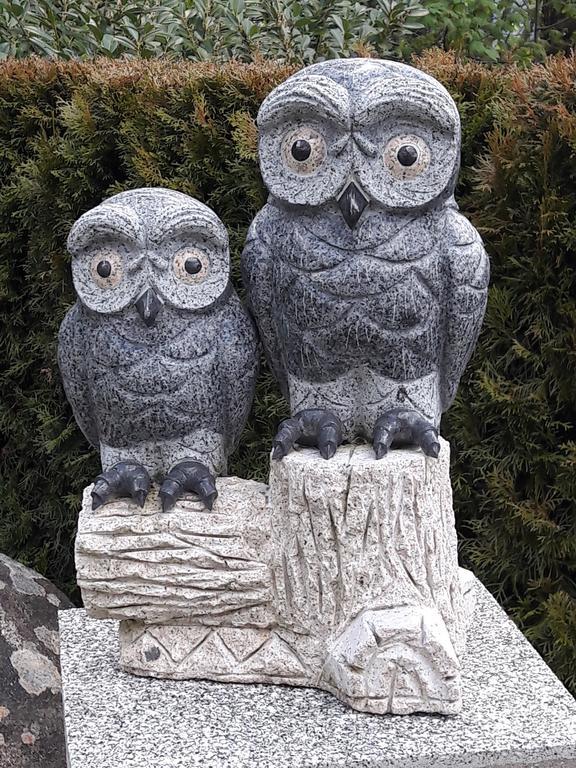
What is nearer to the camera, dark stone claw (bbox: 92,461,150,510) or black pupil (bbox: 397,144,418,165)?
black pupil (bbox: 397,144,418,165)

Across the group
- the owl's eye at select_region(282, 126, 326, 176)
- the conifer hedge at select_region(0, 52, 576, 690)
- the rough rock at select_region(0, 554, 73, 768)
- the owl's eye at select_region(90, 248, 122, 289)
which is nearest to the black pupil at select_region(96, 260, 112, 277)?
the owl's eye at select_region(90, 248, 122, 289)

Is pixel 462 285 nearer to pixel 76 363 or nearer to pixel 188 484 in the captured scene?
pixel 188 484

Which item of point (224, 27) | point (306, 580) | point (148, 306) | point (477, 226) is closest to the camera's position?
point (148, 306)

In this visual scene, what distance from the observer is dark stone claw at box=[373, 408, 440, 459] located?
209 cm

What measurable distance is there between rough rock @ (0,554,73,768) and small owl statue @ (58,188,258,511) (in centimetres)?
106

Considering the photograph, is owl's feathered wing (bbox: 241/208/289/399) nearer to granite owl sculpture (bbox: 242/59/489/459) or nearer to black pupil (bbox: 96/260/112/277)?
granite owl sculpture (bbox: 242/59/489/459)

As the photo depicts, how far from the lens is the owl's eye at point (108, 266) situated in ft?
6.81

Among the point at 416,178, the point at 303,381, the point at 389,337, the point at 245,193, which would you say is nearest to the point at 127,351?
the point at 303,381

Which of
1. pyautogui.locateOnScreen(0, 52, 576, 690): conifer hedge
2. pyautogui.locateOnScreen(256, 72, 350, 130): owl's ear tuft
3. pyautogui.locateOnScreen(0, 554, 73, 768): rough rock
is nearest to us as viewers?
pyautogui.locateOnScreen(256, 72, 350, 130): owl's ear tuft

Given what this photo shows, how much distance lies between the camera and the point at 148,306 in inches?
81.0

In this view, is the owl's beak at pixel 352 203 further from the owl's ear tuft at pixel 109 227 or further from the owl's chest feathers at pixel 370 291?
the owl's ear tuft at pixel 109 227

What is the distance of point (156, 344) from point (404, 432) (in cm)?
62

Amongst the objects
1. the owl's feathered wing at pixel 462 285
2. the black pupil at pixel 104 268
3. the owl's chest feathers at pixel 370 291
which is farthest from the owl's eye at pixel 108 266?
the owl's feathered wing at pixel 462 285

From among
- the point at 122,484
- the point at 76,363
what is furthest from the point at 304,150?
the point at 122,484
